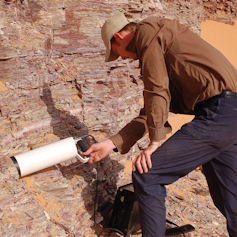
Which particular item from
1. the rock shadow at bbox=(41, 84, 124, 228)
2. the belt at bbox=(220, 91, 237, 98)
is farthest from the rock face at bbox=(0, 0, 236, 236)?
the belt at bbox=(220, 91, 237, 98)

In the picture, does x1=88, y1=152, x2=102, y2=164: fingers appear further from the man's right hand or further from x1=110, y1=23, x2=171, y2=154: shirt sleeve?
x1=110, y1=23, x2=171, y2=154: shirt sleeve

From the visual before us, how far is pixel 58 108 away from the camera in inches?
125

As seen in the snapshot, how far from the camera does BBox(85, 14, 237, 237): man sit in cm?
205

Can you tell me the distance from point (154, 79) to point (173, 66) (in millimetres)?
158

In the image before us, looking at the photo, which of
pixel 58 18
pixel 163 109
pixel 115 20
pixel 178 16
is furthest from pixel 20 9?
pixel 178 16

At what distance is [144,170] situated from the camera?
2086 mm

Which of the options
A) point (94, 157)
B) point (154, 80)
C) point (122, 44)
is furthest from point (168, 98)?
point (94, 157)

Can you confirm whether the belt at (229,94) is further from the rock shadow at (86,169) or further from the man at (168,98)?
the rock shadow at (86,169)

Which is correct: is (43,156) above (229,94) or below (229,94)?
below

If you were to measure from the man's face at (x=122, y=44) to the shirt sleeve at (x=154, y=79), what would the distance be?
0.11 meters

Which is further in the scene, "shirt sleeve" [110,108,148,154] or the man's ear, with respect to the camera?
"shirt sleeve" [110,108,148,154]

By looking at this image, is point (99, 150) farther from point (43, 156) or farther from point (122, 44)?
point (122, 44)

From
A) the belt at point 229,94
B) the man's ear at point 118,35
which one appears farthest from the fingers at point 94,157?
the belt at point 229,94

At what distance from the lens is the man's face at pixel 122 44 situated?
217cm
